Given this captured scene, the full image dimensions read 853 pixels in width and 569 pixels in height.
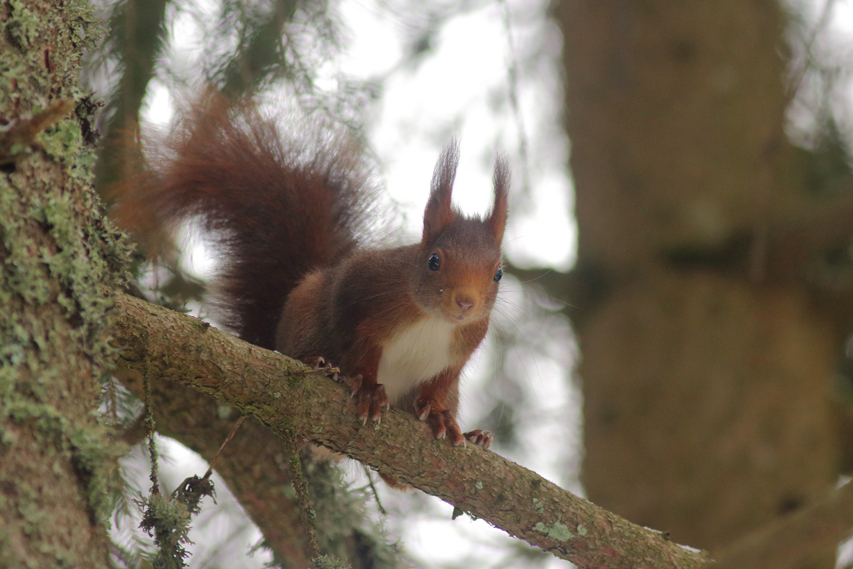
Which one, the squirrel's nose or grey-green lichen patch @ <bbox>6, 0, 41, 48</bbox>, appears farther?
the squirrel's nose

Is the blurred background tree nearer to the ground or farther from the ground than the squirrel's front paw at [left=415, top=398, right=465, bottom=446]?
farther from the ground

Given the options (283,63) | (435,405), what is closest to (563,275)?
(435,405)

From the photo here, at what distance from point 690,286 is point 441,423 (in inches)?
56.5

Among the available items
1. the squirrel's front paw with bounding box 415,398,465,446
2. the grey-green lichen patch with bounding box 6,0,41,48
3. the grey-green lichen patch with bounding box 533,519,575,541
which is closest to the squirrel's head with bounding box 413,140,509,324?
the squirrel's front paw with bounding box 415,398,465,446

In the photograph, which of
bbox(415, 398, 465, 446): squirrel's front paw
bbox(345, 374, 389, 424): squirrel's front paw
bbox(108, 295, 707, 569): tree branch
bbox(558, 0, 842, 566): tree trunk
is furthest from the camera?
bbox(558, 0, 842, 566): tree trunk

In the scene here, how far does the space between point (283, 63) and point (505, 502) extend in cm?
111

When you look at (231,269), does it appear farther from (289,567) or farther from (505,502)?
(505,502)

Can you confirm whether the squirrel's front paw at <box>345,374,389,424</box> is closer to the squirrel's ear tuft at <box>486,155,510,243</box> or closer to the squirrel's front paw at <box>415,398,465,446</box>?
the squirrel's front paw at <box>415,398,465,446</box>

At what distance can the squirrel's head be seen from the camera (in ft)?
5.35

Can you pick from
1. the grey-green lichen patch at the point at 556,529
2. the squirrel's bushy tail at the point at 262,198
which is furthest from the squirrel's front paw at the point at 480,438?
the squirrel's bushy tail at the point at 262,198

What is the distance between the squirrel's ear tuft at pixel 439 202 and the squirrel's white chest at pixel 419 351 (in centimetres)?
22

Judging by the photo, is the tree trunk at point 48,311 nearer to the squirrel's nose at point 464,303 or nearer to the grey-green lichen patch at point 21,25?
the grey-green lichen patch at point 21,25

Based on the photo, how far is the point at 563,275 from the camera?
2.69 metres

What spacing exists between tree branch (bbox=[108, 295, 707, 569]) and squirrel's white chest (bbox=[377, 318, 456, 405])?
0.92 feet
